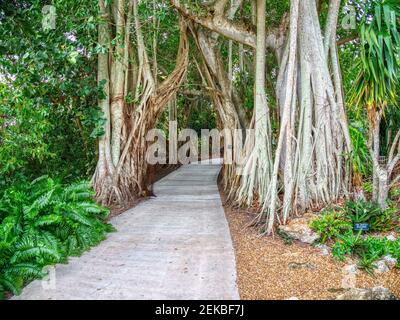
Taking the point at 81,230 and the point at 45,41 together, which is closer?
the point at 81,230

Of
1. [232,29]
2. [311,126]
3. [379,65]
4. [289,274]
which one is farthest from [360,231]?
[232,29]

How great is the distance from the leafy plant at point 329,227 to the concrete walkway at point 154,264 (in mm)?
1102

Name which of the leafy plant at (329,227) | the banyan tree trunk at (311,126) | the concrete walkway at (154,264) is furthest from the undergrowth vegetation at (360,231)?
the concrete walkway at (154,264)

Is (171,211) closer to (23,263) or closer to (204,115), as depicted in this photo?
(23,263)

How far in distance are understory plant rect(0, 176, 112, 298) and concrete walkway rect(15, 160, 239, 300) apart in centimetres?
15

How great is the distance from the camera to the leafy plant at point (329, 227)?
172 inches

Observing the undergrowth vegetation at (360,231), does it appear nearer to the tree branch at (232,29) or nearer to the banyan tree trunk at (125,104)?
the tree branch at (232,29)

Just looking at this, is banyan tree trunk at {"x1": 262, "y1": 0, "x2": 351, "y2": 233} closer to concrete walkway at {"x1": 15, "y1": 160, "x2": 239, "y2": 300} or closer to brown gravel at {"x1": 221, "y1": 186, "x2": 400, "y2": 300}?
brown gravel at {"x1": 221, "y1": 186, "x2": 400, "y2": 300}

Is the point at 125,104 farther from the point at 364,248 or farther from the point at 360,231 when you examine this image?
the point at 364,248

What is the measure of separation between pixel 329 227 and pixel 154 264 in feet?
7.13

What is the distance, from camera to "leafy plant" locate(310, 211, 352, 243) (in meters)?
4.37

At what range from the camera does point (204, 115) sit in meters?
19.2

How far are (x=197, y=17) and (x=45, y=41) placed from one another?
9.48 ft
